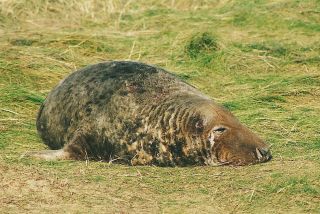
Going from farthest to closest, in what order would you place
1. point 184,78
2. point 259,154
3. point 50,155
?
point 184,78
point 50,155
point 259,154

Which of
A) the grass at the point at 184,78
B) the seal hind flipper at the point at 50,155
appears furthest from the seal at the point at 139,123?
the grass at the point at 184,78

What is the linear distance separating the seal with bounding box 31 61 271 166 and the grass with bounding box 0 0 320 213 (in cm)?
16

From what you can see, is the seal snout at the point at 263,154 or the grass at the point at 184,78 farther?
the seal snout at the point at 263,154

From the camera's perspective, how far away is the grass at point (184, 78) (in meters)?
4.94

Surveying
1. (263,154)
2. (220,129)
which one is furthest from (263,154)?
(220,129)

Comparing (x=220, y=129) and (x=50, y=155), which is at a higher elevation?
(x=220, y=129)

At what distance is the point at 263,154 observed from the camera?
577 cm

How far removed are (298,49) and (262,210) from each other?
237 inches

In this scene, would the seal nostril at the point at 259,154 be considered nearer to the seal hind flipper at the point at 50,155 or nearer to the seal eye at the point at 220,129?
the seal eye at the point at 220,129

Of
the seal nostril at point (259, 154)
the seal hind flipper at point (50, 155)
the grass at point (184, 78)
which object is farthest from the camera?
the seal hind flipper at point (50, 155)

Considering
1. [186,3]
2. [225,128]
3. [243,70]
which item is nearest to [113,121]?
[225,128]

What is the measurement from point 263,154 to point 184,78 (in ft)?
11.7

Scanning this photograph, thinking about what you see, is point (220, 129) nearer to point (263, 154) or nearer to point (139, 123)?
point (263, 154)

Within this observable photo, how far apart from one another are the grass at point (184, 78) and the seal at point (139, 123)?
0.16 meters
